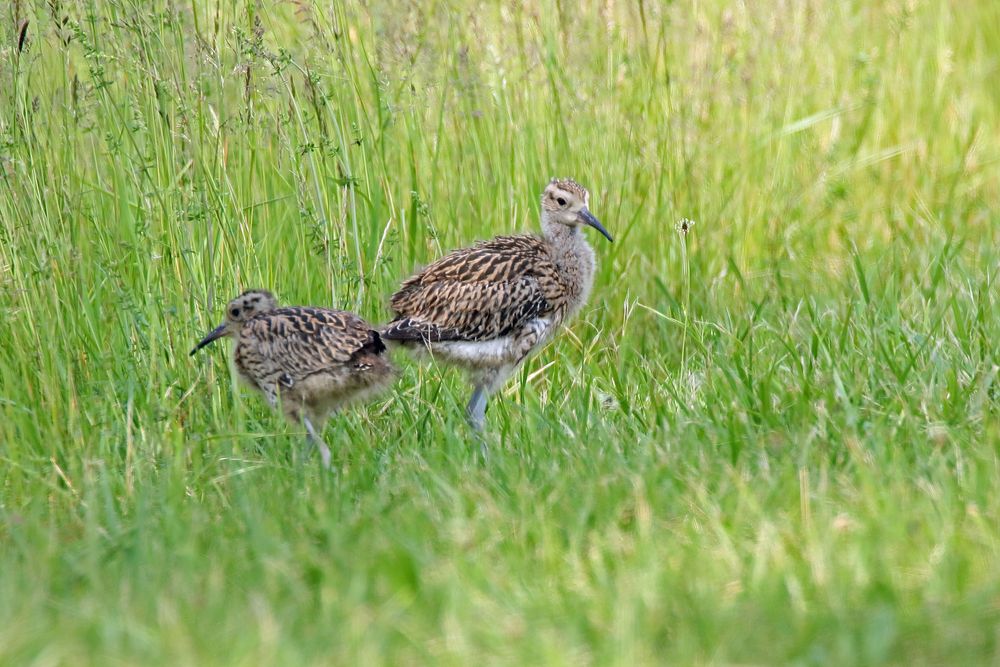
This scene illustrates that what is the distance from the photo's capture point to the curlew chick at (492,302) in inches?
251

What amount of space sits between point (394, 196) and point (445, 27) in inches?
44.3

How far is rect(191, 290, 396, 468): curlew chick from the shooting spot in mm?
5859

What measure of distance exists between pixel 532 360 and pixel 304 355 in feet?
5.45

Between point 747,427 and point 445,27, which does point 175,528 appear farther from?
point 445,27

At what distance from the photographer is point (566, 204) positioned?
7.01 meters

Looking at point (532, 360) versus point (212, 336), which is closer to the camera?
point (212, 336)

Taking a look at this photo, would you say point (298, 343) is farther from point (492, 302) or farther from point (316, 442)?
point (492, 302)

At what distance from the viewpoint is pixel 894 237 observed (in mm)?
8000

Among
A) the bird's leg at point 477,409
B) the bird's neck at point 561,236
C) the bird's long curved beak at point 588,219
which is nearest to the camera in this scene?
the bird's leg at point 477,409

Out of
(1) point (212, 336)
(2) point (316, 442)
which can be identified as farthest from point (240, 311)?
(2) point (316, 442)

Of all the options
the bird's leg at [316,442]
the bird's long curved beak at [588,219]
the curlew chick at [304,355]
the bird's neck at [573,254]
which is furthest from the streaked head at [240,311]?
the bird's long curved beak at [588,219]

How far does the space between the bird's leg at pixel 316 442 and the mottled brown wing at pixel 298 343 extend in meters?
0.19

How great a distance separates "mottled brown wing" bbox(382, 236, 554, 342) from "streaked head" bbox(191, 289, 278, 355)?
548 millimetres

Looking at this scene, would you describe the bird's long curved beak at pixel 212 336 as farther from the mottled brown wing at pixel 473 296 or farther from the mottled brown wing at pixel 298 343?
the mottled brown wing at pixel 473 296
